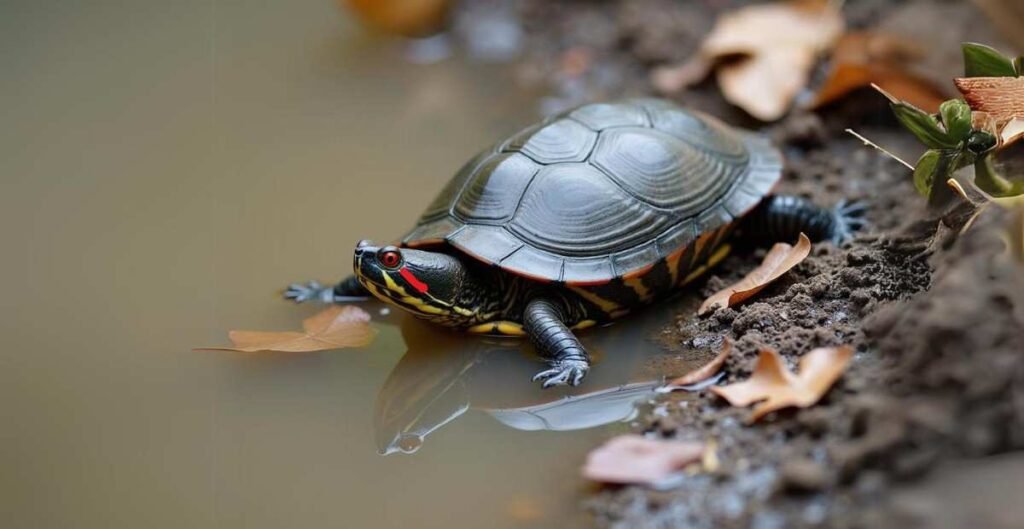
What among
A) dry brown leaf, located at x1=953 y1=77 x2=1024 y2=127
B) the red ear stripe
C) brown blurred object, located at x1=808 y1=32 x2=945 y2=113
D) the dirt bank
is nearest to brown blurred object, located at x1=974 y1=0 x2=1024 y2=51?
brown blurred object, located at x1=808 y1=32 x2=945 y2=113

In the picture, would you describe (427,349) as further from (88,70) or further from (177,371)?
(88,70)

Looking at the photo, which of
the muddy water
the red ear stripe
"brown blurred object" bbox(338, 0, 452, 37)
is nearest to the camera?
the muddy water

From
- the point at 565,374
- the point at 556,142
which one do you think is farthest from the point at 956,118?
the point at 565,374

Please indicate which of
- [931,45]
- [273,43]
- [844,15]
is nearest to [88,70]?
[273,43]

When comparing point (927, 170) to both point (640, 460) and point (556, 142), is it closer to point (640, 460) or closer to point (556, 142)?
point (556, 142)

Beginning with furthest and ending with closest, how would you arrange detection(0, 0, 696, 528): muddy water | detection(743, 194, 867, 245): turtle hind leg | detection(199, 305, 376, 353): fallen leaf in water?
detection(743, 194, 867, 245): turtle hind leg, detection(199, 305, 376, 353): fallen leaf in water, detection(0, 0, 696, 528): muddy water

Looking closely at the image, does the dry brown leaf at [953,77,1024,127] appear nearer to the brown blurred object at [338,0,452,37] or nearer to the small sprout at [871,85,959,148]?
the small sprout at [871,85,959,148]
